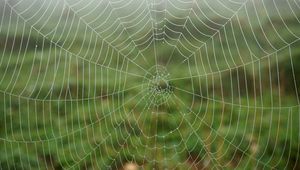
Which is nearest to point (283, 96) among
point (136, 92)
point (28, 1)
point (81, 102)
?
point (136, 92)

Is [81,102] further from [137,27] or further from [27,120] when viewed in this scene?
[137,27]

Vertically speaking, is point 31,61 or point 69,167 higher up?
point 31,61

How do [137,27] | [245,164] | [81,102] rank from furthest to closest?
[137,27], [81,102], [245,164]

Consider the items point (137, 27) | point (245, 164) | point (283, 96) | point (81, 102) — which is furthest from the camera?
point (137, 27)

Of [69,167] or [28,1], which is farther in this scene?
[28,1]

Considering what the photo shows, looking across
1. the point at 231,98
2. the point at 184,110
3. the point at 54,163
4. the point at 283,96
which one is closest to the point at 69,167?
the point at 54,163

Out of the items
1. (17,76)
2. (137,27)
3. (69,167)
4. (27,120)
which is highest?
(137,27)
